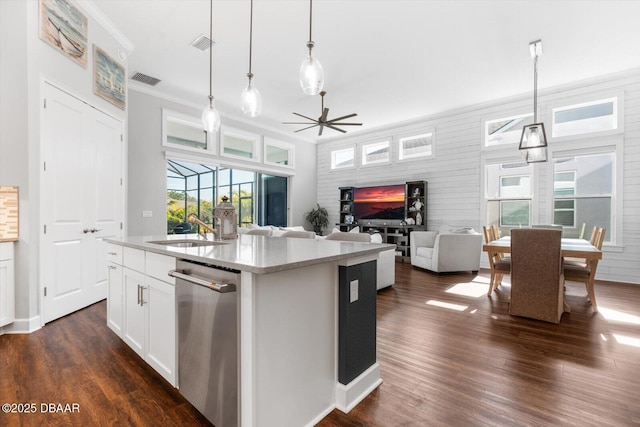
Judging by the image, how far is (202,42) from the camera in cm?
396

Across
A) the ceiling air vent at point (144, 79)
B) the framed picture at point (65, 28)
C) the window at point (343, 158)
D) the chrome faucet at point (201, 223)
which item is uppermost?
the ceiling air vent at point (144, 79)

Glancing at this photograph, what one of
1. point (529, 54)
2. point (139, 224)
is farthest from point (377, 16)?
point (139, 224)

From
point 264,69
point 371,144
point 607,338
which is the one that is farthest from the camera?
point 371,144

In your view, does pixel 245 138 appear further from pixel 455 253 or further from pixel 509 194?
pixel 509 194

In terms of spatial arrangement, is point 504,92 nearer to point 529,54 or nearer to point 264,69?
point 529,54

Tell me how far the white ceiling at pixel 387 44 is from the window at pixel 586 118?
1.71 feet

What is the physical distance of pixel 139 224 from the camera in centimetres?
529

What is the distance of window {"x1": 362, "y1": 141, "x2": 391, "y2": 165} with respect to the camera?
306 inches

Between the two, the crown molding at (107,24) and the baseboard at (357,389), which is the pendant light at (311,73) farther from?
the crown molding at (107,24)

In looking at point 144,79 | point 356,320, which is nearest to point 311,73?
point 356,320

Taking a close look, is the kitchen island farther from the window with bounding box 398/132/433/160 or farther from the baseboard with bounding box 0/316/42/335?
the window with bounding box 398/132/433/160

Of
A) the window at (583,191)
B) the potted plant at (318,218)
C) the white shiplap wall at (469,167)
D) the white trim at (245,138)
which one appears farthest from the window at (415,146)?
the white trim at (245,138)

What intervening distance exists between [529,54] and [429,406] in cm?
Result: 496

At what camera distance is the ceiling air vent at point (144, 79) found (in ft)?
16.1
